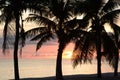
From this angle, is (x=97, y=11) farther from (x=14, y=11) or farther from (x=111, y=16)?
(x=14, y=11)

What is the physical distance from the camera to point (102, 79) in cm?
3756

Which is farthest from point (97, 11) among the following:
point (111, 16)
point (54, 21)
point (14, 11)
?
point (14, 11)

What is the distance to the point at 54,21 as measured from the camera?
38.2 meters

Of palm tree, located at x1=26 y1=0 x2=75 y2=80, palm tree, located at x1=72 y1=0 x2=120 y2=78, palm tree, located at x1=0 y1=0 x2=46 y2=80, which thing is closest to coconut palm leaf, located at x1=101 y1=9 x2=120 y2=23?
palm tree, located at x1=72 y1=0 x2=120 y2=78

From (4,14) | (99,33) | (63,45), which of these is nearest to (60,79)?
(63,45)

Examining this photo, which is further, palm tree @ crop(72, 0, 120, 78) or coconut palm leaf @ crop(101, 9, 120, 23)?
palm tree @ crop(72, 0, 120, 78)

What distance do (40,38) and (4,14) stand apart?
18.9ft

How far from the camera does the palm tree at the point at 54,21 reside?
37.1 metres

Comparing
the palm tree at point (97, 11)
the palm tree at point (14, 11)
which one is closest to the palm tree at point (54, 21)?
the palm tree at point (97, 11)

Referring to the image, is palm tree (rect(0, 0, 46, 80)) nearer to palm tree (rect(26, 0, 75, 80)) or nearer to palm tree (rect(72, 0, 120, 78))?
palm tree (rect(26, 0, 75, 80))

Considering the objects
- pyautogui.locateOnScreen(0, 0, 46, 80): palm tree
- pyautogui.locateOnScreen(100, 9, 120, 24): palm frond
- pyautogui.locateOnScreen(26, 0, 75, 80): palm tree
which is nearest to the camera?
pyautogui.locateOnScreen(0, 0, 46, 80): palm tree

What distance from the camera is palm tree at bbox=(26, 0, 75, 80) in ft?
122

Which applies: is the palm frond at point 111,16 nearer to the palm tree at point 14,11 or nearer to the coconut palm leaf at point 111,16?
the coconut palm leaf at point 111,16

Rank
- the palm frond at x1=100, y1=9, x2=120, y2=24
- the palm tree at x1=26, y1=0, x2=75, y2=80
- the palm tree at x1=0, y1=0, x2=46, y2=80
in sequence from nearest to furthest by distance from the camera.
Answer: the palm tree at x1=0, y1=0, x2=46, y2=80
the palm frond at x1=100, y1=9, x2=120, y2=24
the palm tree at x1=26, y1=0, x2=75, y2=80
